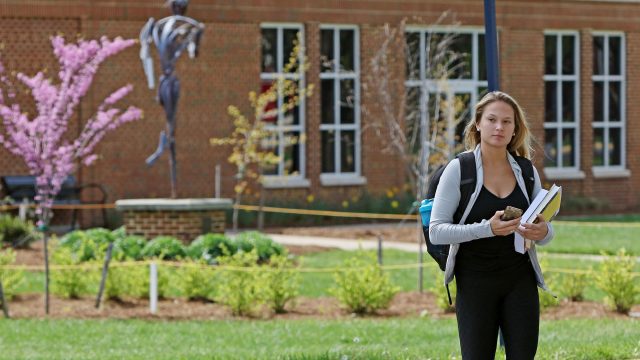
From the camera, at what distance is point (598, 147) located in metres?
32.0

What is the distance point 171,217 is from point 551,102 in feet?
44.4

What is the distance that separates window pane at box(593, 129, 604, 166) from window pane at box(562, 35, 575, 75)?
1519mm

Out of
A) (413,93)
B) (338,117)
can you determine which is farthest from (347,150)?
(413,93)

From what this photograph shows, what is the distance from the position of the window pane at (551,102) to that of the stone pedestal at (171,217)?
12830 mm

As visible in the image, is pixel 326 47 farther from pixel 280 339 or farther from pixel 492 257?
pixel 492 257

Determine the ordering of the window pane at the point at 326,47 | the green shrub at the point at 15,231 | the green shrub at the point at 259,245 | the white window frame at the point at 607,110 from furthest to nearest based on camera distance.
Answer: the white window frame at the point at 607,110, the window pane at the point at 326,47, the green shrub at the point at 15,231, the green shrub at the point at 259,245

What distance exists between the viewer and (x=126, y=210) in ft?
66.3

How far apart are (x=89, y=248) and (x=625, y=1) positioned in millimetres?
17579

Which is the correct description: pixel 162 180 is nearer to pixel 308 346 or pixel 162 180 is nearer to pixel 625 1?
pixel 625 1

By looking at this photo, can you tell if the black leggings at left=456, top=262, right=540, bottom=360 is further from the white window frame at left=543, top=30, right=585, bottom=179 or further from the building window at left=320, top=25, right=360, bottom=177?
the white window frame at left=543, top=30, right=585, bottom=179

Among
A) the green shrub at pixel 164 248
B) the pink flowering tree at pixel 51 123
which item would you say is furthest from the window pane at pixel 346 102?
the green shrub at pixel 164 248

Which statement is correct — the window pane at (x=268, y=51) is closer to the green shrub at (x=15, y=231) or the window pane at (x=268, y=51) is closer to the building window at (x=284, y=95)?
the building window at (x=284, y=95)

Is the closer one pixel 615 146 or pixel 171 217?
pixel 171 217

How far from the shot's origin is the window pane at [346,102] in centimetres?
2856
